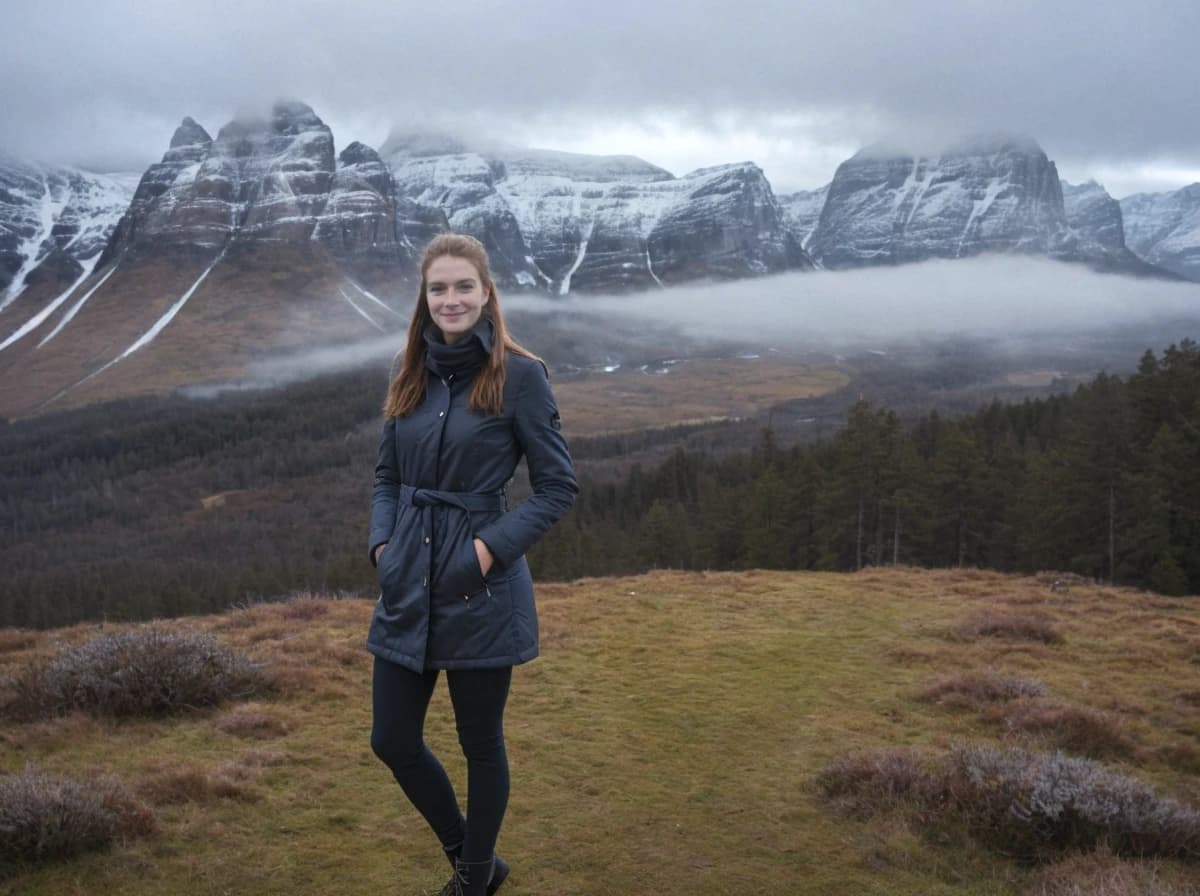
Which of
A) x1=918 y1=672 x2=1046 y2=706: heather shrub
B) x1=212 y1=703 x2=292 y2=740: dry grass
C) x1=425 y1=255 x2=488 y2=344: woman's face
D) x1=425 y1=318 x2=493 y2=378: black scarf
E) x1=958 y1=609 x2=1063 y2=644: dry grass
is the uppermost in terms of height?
x1=425 y1=255 x2=488 y2=344: woman's face

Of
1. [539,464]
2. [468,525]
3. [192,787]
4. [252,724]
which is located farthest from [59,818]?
[539,464]

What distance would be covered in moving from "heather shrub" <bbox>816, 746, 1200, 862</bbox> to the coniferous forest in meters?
27.6

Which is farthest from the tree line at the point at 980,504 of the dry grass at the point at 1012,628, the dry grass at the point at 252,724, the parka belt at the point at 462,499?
the parka belt at the point at 462,499

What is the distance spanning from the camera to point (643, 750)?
692cm

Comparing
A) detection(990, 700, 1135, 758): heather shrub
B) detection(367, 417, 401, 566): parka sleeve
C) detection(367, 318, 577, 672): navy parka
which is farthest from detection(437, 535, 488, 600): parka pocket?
detection(990, 700, 1135, 758): heather shrub

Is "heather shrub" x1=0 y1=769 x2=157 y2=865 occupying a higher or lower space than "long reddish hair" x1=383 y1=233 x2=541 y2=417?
lower

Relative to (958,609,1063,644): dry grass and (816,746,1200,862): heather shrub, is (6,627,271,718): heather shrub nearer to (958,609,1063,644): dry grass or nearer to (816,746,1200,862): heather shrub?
(816,746,1200,862): heather shrub

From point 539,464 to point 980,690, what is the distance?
648cm

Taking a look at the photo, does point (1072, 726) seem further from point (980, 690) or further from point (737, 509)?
point (737, 509)

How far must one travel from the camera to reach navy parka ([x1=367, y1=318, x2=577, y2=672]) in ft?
12.8

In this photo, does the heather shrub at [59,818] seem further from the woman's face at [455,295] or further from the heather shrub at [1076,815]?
the heather shrub at [1076,815]

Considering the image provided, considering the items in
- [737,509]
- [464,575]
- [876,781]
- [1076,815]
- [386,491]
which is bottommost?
[737,509]

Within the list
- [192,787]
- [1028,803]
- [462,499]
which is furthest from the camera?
[192,787]

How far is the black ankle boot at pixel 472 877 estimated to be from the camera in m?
4.19
